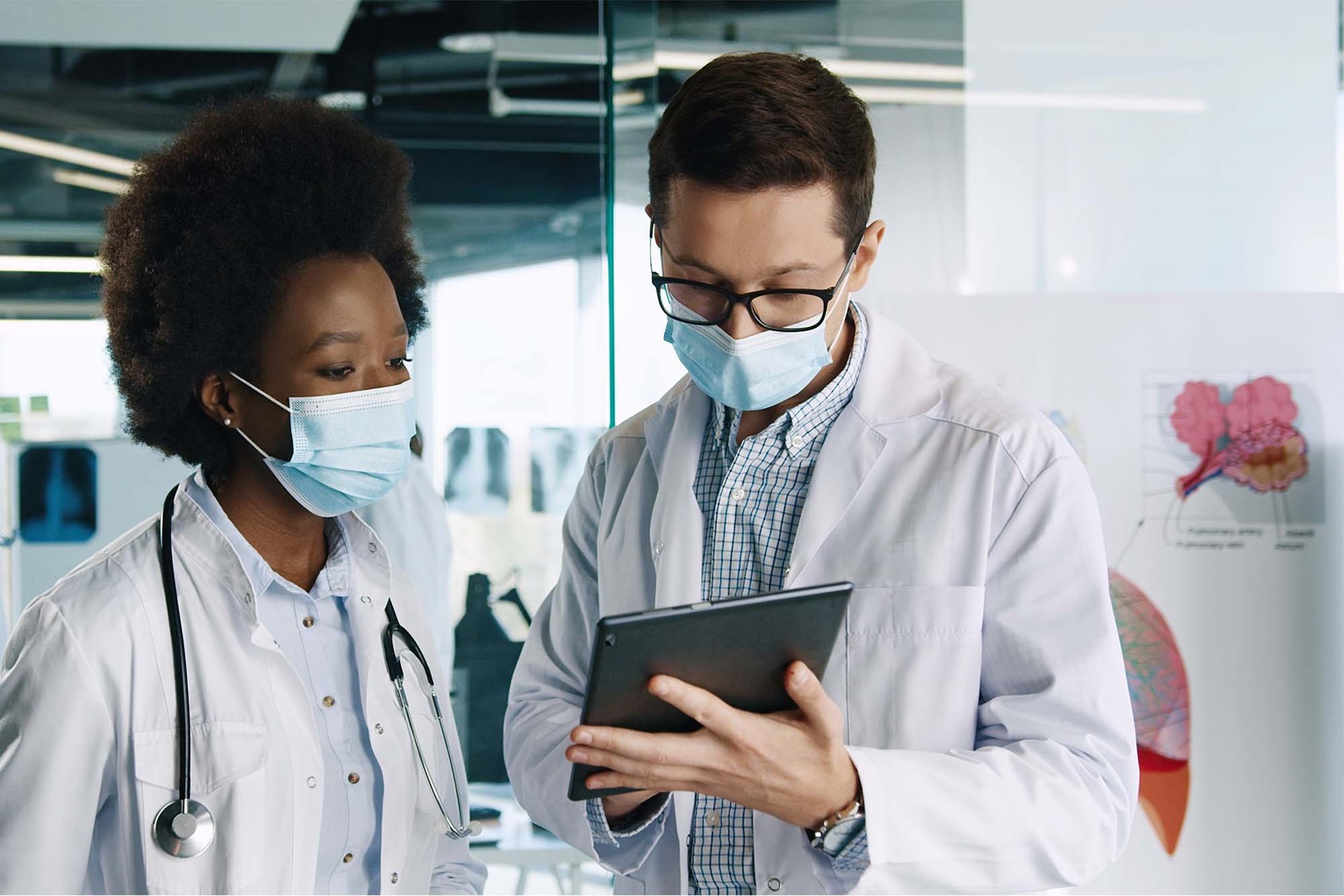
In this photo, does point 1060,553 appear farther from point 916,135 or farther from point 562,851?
point 562,851

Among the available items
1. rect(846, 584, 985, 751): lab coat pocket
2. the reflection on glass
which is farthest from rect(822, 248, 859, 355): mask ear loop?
the reflection on glass

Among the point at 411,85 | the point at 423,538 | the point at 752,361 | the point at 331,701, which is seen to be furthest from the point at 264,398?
the point at 411,85

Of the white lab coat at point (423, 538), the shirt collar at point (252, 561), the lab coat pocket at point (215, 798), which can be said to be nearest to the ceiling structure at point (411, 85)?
the white lab coat at point (423, 538)

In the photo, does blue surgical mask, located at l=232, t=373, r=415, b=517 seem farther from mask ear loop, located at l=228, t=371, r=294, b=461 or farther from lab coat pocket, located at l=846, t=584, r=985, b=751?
lab coat pocket, located at l=846, t=584, r=985, b=751

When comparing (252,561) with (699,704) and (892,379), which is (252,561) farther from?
(892,379)

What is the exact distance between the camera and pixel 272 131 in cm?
175

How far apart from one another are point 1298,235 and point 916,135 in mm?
878

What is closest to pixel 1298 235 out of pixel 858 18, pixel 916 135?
pixel 916 135

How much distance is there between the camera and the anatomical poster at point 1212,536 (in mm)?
2475

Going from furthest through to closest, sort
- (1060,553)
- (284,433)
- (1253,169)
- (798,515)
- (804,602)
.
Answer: (1253,169) → (284,433) → (798,515) → (1060,553) → (804,602)

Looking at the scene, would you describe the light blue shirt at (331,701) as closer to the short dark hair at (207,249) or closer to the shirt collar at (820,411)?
the short dark hair at (207,249)

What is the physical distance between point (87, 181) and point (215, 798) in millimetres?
2937

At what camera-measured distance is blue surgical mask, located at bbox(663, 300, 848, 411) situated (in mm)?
1487

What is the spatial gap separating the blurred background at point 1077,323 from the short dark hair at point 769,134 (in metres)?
0.94
